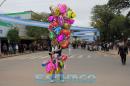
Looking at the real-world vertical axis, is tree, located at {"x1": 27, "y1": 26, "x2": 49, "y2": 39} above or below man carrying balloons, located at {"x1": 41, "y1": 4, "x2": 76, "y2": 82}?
below

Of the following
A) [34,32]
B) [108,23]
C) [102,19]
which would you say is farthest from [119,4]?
[102,19]

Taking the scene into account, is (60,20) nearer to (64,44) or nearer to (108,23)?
(64,44)

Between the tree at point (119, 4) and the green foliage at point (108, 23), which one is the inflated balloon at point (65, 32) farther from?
the green foliage at point (108, 23)

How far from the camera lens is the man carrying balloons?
13148 millimetres

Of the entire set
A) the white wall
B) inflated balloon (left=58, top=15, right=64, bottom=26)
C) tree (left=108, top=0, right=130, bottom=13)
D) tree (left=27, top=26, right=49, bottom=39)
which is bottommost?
tree (left=27, top=26, right=49, bottom=39)

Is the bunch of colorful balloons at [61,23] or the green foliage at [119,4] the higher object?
the green foliage at [119,4]

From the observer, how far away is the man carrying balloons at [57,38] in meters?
13.1

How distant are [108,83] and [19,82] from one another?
3.34 m

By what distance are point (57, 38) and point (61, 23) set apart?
23.7 inches

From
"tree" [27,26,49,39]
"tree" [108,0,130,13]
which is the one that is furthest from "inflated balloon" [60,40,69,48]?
"tree" [27,26,49,39]

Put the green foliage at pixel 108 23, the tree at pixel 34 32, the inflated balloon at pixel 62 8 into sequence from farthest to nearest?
the green foliage at pixel 108 23
the tree at pixel 34 32
the inflated balloon at pixel 62 8

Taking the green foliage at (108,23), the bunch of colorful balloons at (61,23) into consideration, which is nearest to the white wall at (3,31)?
the green foliage at (108,23)

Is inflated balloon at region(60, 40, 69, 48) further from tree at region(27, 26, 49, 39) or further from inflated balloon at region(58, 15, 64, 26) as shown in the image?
tree at region(27, 26, 49, 39)

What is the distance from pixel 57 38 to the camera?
13.2m
